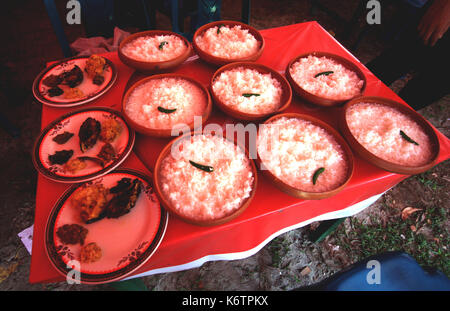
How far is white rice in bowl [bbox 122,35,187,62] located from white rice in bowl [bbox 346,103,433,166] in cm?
134

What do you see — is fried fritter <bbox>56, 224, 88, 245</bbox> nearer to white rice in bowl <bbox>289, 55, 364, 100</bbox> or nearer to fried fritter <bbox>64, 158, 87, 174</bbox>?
fried fritter <bbox>64, 158, 87, 174</bbox>

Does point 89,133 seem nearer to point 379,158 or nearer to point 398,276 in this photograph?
point 379,158

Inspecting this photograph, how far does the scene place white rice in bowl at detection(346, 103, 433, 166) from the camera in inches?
53.9

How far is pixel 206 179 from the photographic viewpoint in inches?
47.2

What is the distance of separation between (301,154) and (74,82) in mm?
1562

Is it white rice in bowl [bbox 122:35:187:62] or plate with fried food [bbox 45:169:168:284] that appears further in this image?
white rice in bowl [bbox 122:35:187:62]

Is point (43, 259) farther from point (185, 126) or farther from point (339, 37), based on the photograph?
point (339, 37)

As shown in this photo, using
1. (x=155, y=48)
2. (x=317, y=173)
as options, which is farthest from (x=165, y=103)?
(x=317, y=173)

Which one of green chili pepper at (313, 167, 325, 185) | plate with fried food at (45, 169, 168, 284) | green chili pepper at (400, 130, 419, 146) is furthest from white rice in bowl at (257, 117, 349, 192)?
plate with fried food at (45, 169, 168, 284)

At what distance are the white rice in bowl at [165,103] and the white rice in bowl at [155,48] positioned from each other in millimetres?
276

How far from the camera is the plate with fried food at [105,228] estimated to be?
38.3 inches

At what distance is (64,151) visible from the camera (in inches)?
51.4

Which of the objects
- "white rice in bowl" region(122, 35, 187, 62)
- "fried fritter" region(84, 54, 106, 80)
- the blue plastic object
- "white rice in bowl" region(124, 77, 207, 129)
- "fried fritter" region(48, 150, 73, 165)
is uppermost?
"white rice in bowl" region(122, 35, 187, 62)
